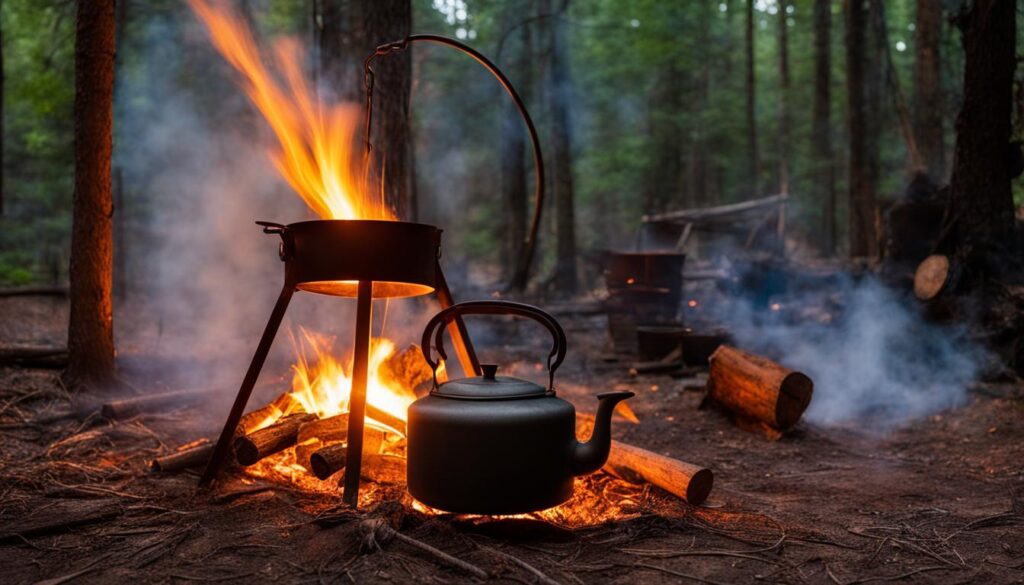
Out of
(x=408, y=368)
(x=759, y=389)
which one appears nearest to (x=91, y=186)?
(x=408, y=368)

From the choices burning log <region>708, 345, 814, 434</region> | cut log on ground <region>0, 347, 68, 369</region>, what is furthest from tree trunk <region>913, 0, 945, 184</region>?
cut log on ground <region>0, 347, 68, 369</region>

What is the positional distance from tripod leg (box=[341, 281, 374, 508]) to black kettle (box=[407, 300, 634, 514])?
0.32 meters

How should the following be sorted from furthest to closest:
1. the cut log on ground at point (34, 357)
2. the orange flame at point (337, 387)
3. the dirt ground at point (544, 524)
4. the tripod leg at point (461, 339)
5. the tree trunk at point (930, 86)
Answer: the tree trunk at point (930, 86) < the cut log on ground at point (34, 357) < the orange flame at point (337, 387) < the tripod leg at point (461, 339) < the dirt ground at point (544, 524)

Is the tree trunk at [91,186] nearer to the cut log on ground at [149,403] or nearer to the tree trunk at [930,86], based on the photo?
the cut log on ground at [149,403]

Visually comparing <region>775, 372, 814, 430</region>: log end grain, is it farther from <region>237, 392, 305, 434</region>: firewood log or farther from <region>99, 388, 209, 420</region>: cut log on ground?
<region>99, 388, 209, 420</region>: cut log on ground

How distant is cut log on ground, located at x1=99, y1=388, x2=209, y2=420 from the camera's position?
4879 millimetres

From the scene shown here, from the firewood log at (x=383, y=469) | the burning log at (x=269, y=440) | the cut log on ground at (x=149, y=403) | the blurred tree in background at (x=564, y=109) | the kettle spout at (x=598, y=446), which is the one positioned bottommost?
the cut log on ground at (x=149, y=403)

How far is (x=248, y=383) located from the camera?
10.7 ft

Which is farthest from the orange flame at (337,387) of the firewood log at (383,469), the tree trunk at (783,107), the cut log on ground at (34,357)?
the tree trunk at (783,107)

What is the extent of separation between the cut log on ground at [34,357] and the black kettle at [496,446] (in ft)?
15.9

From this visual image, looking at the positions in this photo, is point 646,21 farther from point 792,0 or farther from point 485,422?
point 485,422

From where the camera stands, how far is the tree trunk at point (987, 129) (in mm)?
6688

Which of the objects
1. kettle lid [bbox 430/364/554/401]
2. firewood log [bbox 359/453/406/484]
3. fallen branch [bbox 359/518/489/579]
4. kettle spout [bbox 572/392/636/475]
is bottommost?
firewood log [bbox 359/453/406/484]

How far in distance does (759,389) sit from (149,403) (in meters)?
4.87
